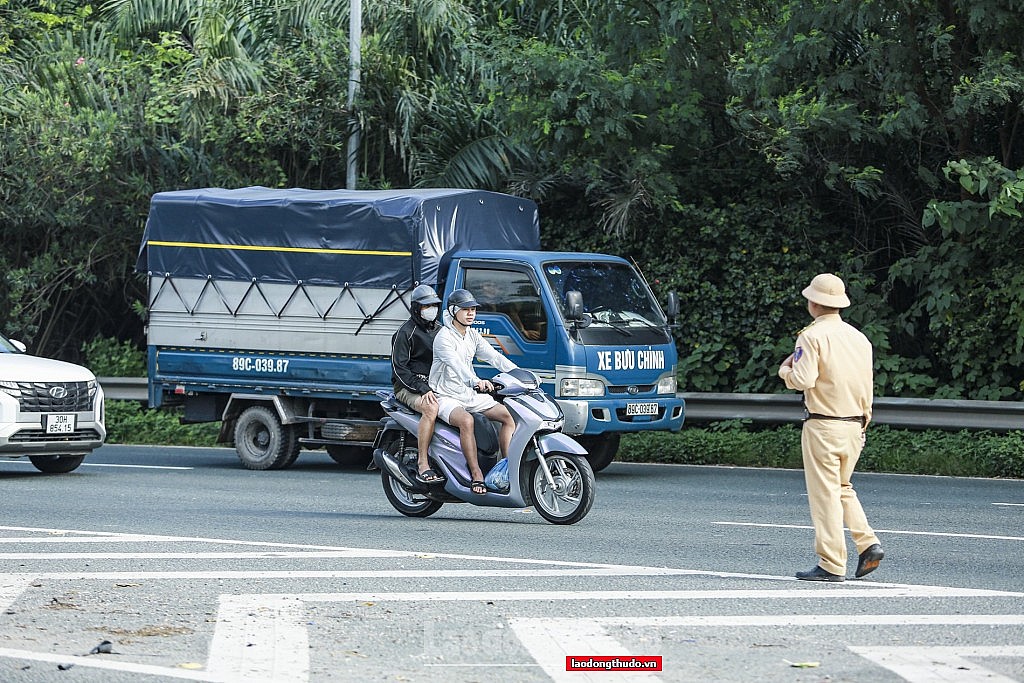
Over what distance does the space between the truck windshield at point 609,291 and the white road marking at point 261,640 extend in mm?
7513

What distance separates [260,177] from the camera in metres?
22.7

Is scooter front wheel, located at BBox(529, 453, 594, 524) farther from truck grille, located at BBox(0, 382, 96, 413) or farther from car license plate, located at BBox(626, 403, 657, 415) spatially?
truck grille, located at BBox(0, 382, 96, 413)

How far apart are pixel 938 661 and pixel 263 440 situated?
37.0 ft

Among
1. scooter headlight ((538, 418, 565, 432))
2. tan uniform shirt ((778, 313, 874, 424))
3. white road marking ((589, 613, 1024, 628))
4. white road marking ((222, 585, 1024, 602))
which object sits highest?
tan uniform shirt ((778, 313, 874, 424))

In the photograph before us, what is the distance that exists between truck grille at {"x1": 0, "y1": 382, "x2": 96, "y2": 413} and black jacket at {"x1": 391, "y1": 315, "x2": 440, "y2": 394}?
16.3 ft

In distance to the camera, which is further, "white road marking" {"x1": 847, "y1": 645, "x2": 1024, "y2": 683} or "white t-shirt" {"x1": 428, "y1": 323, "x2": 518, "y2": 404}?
"white t-shirt" {"x1": 428, "y1": 323, "x2": 518, "y2": 404}

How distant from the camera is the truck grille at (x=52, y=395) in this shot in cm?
1513

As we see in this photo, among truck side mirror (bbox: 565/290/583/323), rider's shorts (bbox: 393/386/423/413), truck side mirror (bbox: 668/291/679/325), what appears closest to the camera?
rider's shorts (bbox: 393/386/423/413)

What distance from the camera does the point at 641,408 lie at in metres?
15.4

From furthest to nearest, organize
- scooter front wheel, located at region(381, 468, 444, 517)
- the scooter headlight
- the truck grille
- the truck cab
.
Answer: the truck grille
the truck cab
scooter front wheel, located at region(381, 468, 444, 517)
the scooter headlight

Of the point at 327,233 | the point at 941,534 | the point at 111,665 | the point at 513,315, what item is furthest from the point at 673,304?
the point at 111,665

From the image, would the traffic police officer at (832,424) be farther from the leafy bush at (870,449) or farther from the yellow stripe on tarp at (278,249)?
the leafy bush at (870,449)

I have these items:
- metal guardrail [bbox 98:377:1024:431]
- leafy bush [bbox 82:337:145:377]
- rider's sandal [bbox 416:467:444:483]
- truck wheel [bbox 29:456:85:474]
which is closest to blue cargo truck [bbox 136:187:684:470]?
truck wheel [bbox 29:456:85:474]

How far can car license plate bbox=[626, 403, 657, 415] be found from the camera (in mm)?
15289
